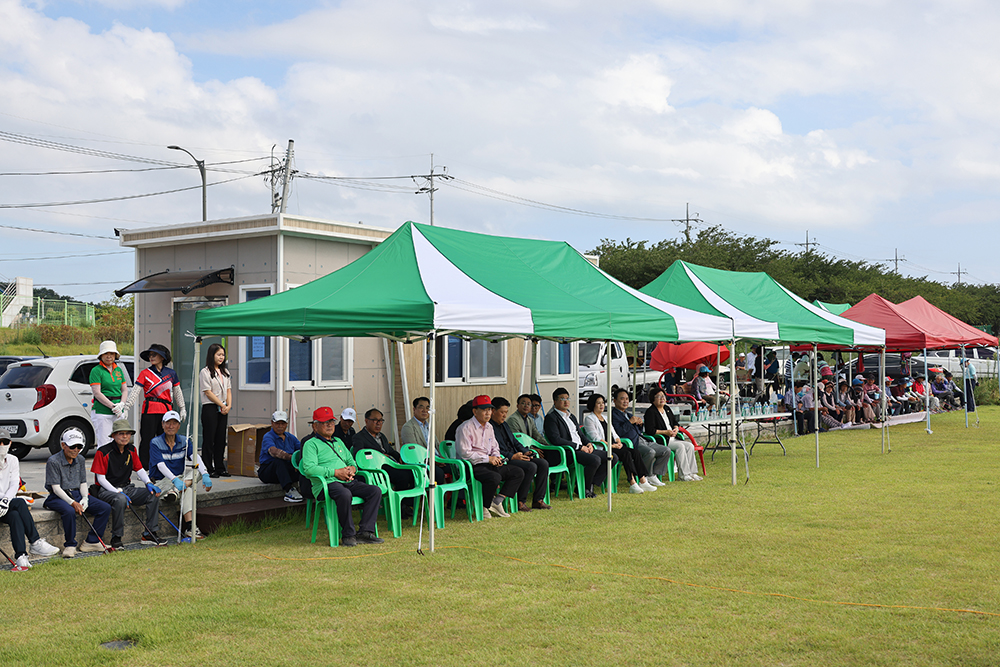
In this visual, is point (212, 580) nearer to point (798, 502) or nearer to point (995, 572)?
point (995, 572)

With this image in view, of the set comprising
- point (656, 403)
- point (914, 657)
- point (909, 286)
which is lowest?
point (914, 657)

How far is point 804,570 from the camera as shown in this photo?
6.70m

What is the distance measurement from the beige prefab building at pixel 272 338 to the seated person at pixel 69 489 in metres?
3.41

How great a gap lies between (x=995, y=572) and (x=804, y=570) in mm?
1280

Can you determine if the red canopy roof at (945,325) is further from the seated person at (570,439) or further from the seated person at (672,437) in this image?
the seated person at (570,439)

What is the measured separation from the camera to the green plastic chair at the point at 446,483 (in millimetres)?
8645

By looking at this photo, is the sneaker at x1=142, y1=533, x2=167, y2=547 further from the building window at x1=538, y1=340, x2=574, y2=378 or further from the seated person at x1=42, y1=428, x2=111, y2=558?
the building window at x1=538, y1=340, x2=574, y2=378

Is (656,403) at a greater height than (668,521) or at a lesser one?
greater

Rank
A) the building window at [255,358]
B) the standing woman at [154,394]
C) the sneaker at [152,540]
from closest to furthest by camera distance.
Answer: the sneaker at [152,540] < the standing woman at [154,394] < the building window at [255,358]

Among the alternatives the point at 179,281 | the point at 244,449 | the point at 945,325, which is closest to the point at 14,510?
the point at 244,449

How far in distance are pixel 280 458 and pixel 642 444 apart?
4.50m

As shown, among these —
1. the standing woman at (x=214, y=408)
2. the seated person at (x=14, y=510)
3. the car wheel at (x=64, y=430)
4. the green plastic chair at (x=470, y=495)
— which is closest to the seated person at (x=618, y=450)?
the green plastic chair at (x=470, y=495)

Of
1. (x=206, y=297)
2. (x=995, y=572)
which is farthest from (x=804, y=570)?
(x=206, y=297)

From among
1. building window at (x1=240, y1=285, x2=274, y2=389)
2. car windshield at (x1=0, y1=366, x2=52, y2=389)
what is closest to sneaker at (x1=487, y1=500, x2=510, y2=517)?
building window at (x1=240, y1=285, x2=274, y2=389)
